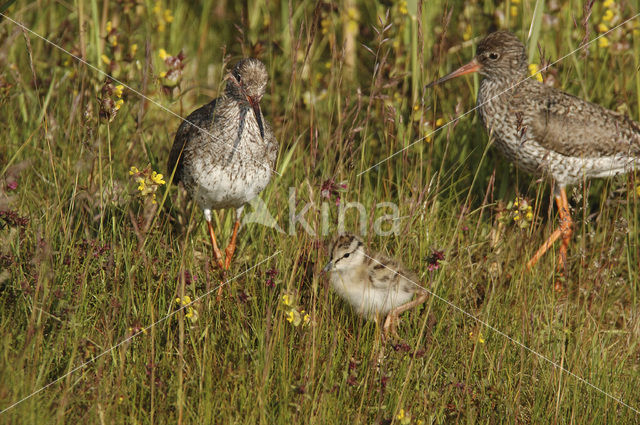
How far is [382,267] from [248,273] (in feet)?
2.59

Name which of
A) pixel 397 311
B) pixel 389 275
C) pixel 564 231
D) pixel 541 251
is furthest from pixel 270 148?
pixel 564 231

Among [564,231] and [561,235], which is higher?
[564,231]

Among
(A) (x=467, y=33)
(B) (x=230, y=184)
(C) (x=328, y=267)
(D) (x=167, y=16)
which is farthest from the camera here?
(D) (x=167, y=16)

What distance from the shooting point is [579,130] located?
5.45 meters

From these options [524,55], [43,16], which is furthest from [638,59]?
[43,16]

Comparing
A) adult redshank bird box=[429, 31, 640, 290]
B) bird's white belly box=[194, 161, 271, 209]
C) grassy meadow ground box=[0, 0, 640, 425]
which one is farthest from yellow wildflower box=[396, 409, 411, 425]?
adult redshank bird box=[429, 31, 640, 290]

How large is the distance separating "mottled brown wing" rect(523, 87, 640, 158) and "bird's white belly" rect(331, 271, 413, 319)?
195 centimetres

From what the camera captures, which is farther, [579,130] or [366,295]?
[579,130]

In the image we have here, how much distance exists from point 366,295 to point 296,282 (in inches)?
16.4

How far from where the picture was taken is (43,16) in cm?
652

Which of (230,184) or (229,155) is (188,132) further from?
(230,184)

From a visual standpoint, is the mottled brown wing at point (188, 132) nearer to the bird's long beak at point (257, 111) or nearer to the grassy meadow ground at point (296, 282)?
the grassy meadow ground at point (296, 282)

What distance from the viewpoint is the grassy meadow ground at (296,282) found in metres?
3.38

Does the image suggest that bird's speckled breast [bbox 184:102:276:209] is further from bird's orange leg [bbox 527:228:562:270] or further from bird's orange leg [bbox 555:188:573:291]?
bird's orange leg [bbox 555:188:573:291]
